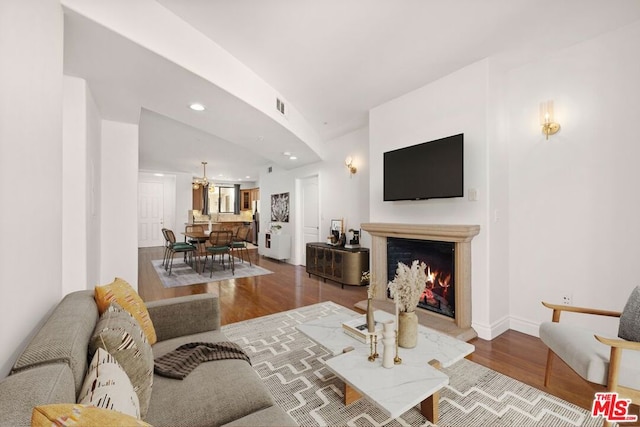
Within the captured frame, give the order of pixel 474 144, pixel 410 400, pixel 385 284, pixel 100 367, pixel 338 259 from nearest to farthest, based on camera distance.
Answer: pixel 100 367, pixel 410 400, pixel 474 144, pixel 385 284, pixel 338 259

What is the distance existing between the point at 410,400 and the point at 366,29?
2.60 meters

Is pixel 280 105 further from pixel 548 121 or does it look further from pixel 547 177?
pixel 547 177

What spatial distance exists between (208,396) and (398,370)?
951 millimetres

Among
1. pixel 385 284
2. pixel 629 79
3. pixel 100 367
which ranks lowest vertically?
pixel 385 284

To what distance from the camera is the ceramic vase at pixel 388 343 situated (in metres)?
1.47

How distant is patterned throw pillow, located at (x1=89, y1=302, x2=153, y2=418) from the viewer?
1.05 m

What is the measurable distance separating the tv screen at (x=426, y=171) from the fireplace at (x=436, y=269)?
0.57m

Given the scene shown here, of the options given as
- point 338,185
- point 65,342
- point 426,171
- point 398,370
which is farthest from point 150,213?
point 398,370

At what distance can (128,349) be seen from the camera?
111 cm

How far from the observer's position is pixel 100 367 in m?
0.88

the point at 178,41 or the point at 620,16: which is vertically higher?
the point at 620,16

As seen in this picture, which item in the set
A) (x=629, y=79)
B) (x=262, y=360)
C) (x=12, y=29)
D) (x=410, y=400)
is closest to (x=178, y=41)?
(x=12, y=29)

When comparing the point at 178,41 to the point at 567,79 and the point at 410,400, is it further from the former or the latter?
the point at 567,79

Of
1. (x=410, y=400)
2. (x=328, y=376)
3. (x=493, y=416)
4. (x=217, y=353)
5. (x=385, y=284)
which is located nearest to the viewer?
(x=410, y=400)
